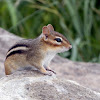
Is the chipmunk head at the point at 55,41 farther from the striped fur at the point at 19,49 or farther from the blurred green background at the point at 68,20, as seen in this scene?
the blurred green background at the point at 68,20

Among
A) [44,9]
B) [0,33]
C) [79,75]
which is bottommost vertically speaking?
[79,75]

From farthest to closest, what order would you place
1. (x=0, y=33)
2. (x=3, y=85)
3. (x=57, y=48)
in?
1. (x=0, y=33)
2. (x=57, y=48)
3. (x=3, y=85)

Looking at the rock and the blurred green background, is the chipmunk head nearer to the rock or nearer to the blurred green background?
the rock

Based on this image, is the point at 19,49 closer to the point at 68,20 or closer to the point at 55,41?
the point at 55,41

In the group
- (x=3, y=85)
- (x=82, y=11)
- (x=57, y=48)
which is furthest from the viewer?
(x=82, y=11)

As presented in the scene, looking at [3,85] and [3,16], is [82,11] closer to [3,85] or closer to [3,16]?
[3,16]

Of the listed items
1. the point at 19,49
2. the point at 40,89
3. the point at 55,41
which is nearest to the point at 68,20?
the point at 19,49

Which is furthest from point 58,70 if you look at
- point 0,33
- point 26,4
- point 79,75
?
point 26,4

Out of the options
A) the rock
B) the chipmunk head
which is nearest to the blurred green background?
the chipmunk head
